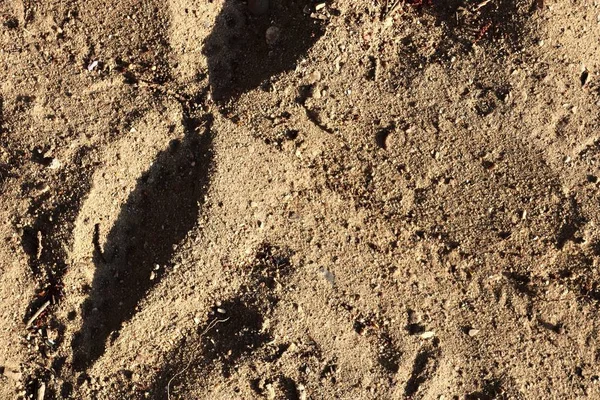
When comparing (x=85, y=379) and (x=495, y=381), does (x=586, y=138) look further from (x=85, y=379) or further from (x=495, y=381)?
(x=85, y=379)

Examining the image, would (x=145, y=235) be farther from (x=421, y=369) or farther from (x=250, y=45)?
(x=421, y=369)

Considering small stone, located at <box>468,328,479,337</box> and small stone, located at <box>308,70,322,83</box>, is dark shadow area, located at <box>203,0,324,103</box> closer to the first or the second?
small stone, located at <box>308,70,322,83</box>

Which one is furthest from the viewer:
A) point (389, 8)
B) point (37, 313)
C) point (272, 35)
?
point (37, 313)

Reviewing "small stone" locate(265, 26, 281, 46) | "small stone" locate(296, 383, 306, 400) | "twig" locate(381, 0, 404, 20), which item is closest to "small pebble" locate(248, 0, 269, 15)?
"small stone" locate(265, 26, 281, 46)

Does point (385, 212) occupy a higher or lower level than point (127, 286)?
higher

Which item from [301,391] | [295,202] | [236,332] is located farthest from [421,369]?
[295,202]

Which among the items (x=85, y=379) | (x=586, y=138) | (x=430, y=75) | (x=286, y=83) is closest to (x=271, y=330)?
(x=85, y=379)
